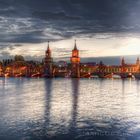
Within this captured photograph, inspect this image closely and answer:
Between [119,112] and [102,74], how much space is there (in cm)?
12561

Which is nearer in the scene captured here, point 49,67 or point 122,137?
point 122,137

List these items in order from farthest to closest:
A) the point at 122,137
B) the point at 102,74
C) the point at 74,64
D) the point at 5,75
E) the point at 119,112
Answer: the point at 5,75 < the point at 74,64 < the point at 102,74 < the point at 119,112 < the point at 122,137

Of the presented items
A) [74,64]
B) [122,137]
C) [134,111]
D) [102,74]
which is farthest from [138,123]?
[74,64]

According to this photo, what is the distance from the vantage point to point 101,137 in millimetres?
17328

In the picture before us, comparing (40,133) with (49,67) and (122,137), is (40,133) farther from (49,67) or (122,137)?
(49,67)

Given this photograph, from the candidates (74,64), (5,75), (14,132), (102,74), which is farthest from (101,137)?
(5,75)

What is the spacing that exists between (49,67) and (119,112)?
13512 cm

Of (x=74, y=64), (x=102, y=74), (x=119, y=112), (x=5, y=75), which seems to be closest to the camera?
(x=119, y=112)

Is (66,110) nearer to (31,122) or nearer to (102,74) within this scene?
(31,122)

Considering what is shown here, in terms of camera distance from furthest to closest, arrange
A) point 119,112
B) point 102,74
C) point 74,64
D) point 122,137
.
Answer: point 74,64 < point 102,74 < point 119,112 < point 122,137

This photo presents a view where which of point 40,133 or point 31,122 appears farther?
point 31,122

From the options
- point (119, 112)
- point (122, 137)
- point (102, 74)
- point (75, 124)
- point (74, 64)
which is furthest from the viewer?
point (74, 64)

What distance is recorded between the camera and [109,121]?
2147 cm

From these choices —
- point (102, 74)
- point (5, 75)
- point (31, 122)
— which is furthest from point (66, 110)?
point (5, 75)
